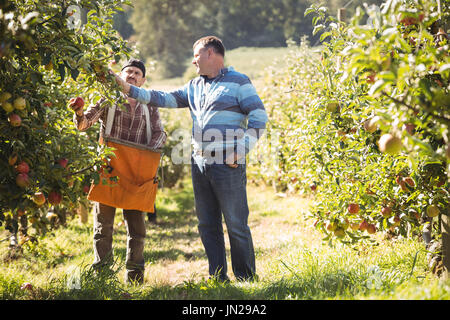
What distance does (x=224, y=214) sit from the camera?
272 cm

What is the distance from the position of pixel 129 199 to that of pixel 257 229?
8.10 feet

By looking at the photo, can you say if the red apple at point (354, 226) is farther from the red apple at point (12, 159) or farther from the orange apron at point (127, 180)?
the red apple at point (12, 159)

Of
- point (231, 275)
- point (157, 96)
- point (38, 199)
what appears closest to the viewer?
point (38, 199)

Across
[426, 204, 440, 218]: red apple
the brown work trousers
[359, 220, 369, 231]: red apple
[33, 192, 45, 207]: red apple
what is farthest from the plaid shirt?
[426, 204, 440, 218]: red apple

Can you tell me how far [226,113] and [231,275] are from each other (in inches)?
57.5

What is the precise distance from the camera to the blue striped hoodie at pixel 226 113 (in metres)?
2.62

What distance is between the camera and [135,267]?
2.97 m

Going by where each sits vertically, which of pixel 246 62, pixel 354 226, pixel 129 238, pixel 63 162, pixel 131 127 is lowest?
pixel 129 238

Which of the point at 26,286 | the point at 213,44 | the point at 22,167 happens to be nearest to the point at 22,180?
the point at 22,167

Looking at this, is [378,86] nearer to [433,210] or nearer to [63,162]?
[433,210]

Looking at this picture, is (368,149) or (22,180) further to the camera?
(368,149)

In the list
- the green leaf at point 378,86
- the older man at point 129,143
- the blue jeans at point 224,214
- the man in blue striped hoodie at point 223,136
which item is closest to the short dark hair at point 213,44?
the man in blue striped hoodie at point 223,136
